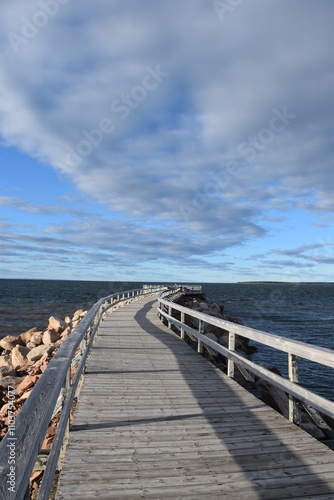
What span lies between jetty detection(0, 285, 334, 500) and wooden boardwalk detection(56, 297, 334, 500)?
1 cm

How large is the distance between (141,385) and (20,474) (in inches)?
174

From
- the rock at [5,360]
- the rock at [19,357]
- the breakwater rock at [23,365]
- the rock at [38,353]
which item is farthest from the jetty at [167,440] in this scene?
the rock at [5,360]

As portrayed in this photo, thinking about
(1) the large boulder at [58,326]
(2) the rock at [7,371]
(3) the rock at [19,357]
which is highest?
(1) the large boulder at [58,326]

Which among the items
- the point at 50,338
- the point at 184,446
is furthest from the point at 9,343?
the point at 184,446

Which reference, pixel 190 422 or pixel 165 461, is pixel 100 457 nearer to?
pixel 165 461

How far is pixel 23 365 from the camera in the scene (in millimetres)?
12781

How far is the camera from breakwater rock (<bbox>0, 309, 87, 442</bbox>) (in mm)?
8305

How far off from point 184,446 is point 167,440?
0.23 metres

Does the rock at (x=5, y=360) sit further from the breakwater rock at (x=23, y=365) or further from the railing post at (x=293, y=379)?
the railing post at (x=293, y=379)

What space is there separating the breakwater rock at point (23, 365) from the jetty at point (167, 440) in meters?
1.56

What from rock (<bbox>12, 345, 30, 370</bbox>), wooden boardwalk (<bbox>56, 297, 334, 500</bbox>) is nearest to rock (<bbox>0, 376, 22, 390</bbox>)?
rock (<bbox>12, 345, 30, 370</bbox>)

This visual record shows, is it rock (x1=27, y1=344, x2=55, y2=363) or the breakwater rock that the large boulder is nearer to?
the breakwater rock

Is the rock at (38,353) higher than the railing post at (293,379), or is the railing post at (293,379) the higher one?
the railing post at (293,379)

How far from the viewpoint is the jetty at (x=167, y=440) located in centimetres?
252
